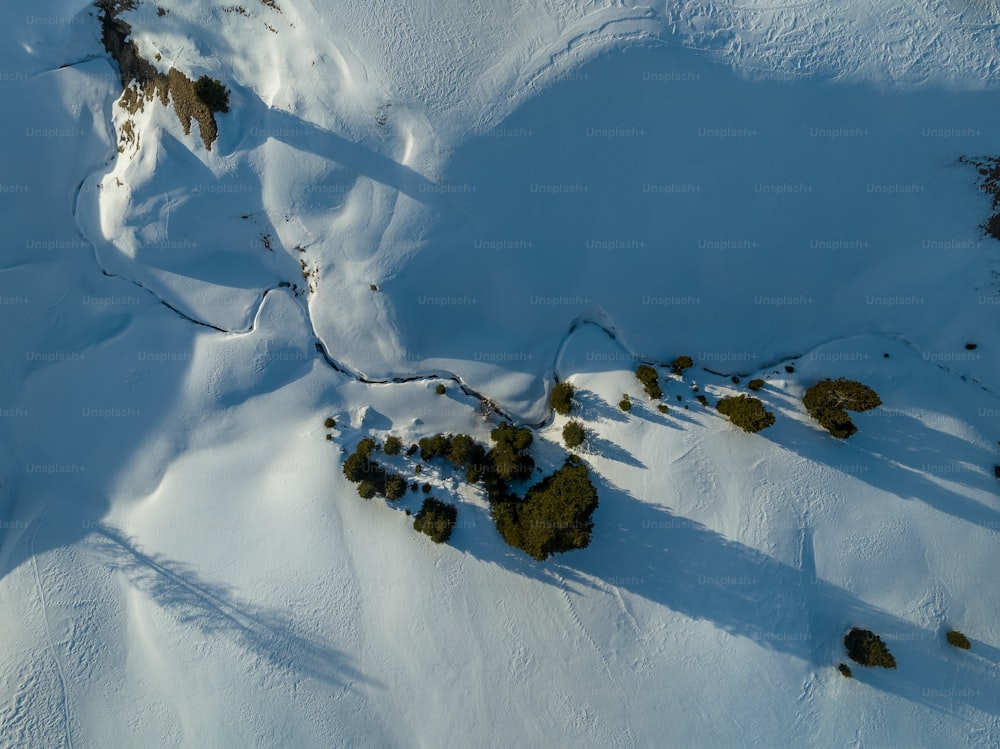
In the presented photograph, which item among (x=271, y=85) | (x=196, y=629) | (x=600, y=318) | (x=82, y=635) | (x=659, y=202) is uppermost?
(x=659, y=202)

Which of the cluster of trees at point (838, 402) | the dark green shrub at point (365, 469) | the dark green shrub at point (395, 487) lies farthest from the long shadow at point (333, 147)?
the cluster of trees at point (838, 402)

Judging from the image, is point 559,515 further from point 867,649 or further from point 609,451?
point 867,649

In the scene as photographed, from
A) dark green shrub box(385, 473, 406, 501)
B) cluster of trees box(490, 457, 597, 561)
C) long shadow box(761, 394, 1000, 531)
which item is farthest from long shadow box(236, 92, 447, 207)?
long shadow box(761, 394, 1000, 531)

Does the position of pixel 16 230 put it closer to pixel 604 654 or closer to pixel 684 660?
pixel 604 654

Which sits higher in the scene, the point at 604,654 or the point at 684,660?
the point at 684,660

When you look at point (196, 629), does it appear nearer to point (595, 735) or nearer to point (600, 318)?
point (595, 735)

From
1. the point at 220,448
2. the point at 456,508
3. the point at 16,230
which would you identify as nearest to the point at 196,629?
the point at 220,448

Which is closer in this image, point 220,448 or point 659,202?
point 659,202
